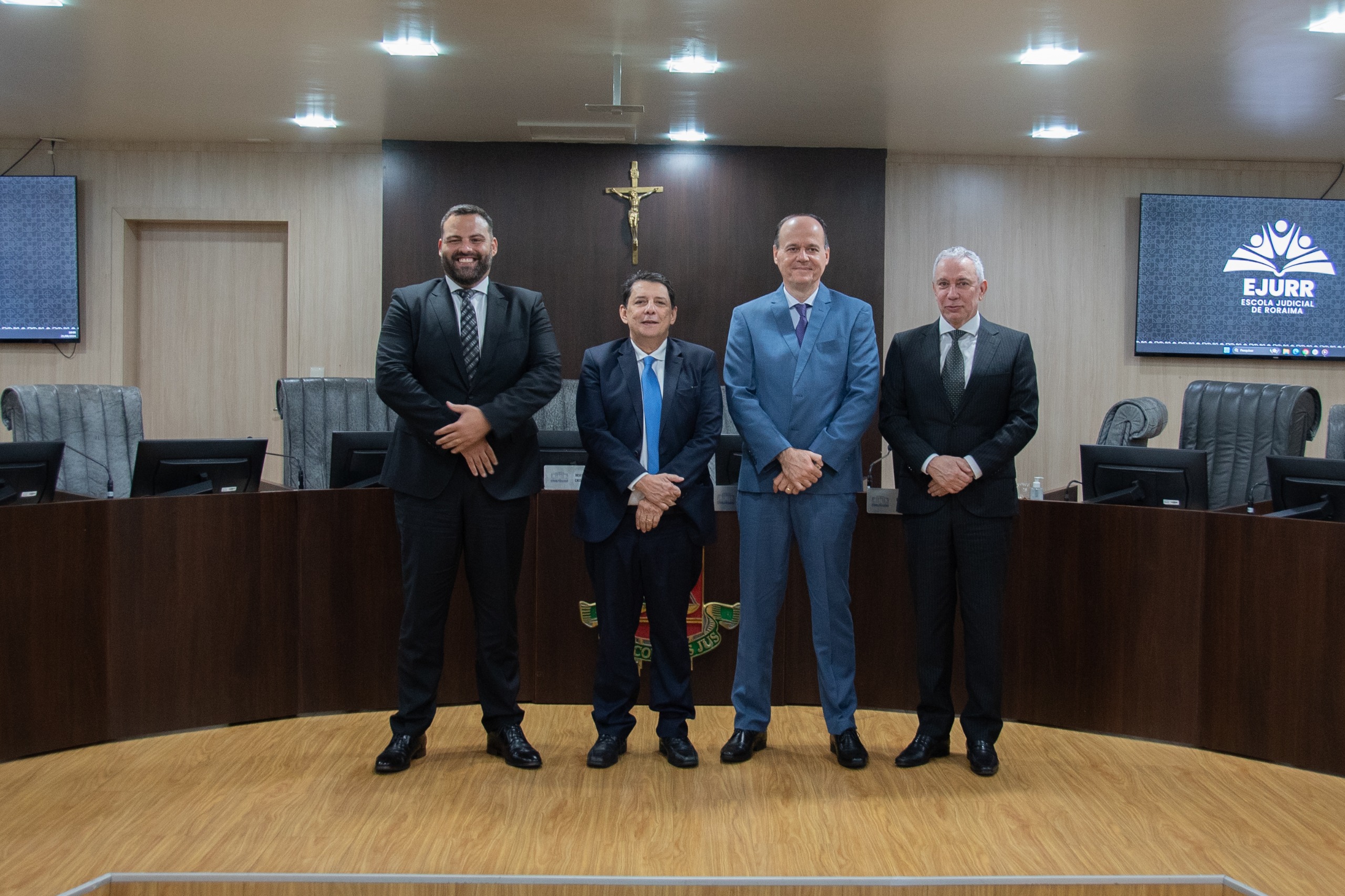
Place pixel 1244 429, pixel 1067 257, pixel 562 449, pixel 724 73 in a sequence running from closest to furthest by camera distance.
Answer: pixel 562 449 → pixel 1244 429 → pixel 724 73 → pixel 1067 257

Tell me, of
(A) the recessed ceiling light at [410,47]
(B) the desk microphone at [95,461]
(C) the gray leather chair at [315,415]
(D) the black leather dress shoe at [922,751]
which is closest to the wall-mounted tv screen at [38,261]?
(B) the desk microphone at [95,461]

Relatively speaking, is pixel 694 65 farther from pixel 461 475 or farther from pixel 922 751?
pixel 922 751

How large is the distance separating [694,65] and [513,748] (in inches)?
145

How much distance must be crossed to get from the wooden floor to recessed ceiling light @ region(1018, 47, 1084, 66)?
10.8 feet

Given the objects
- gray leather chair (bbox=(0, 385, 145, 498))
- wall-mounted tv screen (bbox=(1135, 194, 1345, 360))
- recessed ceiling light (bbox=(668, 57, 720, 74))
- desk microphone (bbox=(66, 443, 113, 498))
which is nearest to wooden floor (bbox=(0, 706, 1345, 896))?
desk microphone (bbox=(66, 443, 113, 498))

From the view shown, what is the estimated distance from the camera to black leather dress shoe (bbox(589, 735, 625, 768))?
3.03 meters

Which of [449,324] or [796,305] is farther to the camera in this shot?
[796,305]

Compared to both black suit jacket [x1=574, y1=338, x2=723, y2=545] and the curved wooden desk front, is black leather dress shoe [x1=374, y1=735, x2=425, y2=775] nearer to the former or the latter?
the curved wooden desk front

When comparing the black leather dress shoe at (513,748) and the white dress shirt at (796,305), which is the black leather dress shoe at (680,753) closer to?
the black leather dress shoe at (513,748)

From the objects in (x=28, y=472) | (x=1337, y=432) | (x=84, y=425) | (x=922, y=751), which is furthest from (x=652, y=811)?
(x=84, y=425)

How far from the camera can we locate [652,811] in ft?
8.86

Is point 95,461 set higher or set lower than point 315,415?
lower

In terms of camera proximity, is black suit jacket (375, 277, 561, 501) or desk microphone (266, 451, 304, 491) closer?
black suit jacket (375, 277, 561, 501)

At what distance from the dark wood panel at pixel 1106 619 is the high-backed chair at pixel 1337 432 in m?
1.53
